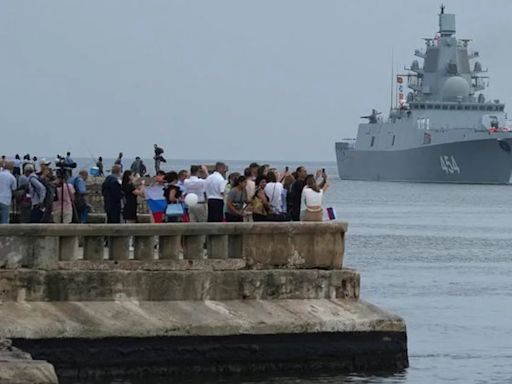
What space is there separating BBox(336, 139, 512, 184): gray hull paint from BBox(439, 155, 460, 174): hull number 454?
7cm

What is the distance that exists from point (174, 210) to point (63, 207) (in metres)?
2.24

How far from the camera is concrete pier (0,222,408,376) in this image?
18.0 m

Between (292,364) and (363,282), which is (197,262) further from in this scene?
(363,282)

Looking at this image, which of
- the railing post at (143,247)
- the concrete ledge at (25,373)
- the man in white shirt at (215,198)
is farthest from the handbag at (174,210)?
the concrete ledge at (25,373)

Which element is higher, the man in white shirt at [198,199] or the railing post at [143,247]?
the man in white shirt at [198,199]

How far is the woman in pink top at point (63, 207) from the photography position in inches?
925

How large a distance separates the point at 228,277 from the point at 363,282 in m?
16.0

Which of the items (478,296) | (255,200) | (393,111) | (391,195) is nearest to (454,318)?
(478,296)

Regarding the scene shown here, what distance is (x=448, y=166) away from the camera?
408 feet

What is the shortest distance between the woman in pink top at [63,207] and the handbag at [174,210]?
201 cm

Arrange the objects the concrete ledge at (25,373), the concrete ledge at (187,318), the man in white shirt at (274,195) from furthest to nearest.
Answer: the man in white shirt at (274,195) < the concrete ledge at (187,318) < the concrete ledge at (25,373)

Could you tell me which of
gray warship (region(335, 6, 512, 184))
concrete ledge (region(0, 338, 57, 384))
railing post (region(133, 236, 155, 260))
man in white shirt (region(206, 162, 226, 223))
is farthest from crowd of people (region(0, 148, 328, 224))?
gray warship (region(335, 6, 512, 184))

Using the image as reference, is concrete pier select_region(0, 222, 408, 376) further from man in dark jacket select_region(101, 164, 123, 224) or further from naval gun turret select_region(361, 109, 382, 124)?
naval gun turret select_region(361, 109, 382, 124)

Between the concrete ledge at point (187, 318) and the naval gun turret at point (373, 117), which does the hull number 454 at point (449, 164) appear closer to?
the naval gun turret at point (373, 117)
